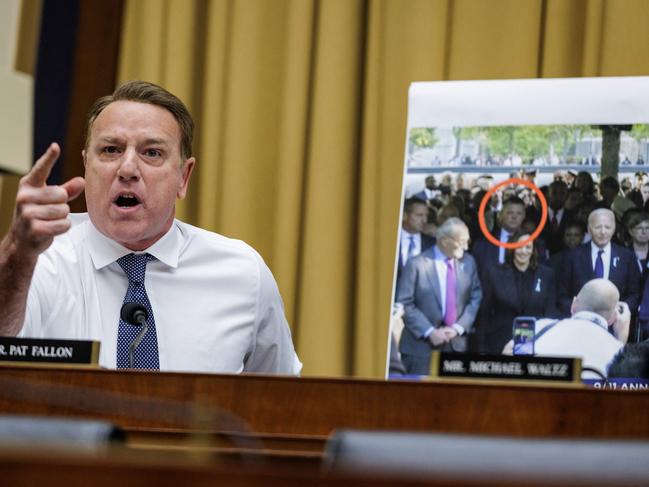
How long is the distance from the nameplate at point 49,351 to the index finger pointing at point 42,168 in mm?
325

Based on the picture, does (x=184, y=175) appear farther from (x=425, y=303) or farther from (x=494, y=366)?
(x=494, y=366)

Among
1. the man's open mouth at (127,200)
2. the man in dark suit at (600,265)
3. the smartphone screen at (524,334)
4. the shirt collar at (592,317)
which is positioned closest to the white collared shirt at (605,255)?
the man in dark suit at (600,265)

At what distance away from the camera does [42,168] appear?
1.76m

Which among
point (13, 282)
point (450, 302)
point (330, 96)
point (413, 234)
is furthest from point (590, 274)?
point (13, 282)

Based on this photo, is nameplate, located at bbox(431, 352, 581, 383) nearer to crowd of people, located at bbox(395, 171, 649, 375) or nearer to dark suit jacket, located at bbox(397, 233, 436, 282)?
crowd of people, located at bbox(395, 171, 649, 375)

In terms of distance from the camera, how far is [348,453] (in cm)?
97

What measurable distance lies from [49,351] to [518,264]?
1430 mm

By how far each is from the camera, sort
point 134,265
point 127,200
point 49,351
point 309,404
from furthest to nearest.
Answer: point 127,200 → point 134,265 → point 49,351 → point 309,404

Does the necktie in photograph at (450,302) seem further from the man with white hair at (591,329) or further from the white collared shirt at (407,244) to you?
the man with white hair at (591,329)

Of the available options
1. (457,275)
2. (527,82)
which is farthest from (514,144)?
(457,275)

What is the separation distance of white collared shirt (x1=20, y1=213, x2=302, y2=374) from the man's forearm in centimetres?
24

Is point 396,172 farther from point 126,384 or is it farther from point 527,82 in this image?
point 126,384

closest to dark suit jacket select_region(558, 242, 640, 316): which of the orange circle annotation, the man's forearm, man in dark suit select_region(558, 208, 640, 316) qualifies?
man in dark suit select_region(558, 208, 640, 316)

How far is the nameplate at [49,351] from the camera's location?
1545mm
